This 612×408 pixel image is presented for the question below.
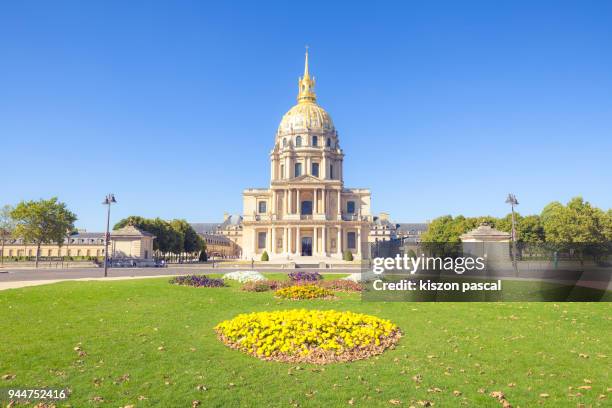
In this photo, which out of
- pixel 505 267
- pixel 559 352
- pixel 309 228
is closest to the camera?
pixel 559 352

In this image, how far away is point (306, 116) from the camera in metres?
98.6

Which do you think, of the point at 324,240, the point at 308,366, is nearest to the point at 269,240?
the point at 324,240

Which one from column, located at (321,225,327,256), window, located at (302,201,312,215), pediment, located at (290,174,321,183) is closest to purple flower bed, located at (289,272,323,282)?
column, located at (321,225,327,256)

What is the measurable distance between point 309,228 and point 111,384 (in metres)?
78.7

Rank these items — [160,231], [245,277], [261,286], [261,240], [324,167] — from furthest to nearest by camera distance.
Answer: [324,167], [261,240], [160,231], [245,277], [261,286]

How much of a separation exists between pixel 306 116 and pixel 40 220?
2179 inches

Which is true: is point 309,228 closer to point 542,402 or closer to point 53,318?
point 53,318

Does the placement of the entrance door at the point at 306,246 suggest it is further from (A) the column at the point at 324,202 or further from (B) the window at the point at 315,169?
(B) the window at the point at 315,169

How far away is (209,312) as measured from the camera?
1633 centimetres

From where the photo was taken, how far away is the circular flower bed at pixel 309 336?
1063cm

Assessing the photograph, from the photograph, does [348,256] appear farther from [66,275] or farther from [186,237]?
[66,275]

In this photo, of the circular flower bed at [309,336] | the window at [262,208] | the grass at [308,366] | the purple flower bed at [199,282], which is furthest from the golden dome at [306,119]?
the circular flower bed at [309,336]

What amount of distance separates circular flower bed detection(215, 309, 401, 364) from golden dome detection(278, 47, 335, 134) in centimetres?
8624

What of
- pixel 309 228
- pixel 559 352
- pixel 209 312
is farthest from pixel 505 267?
pixel 309 228
